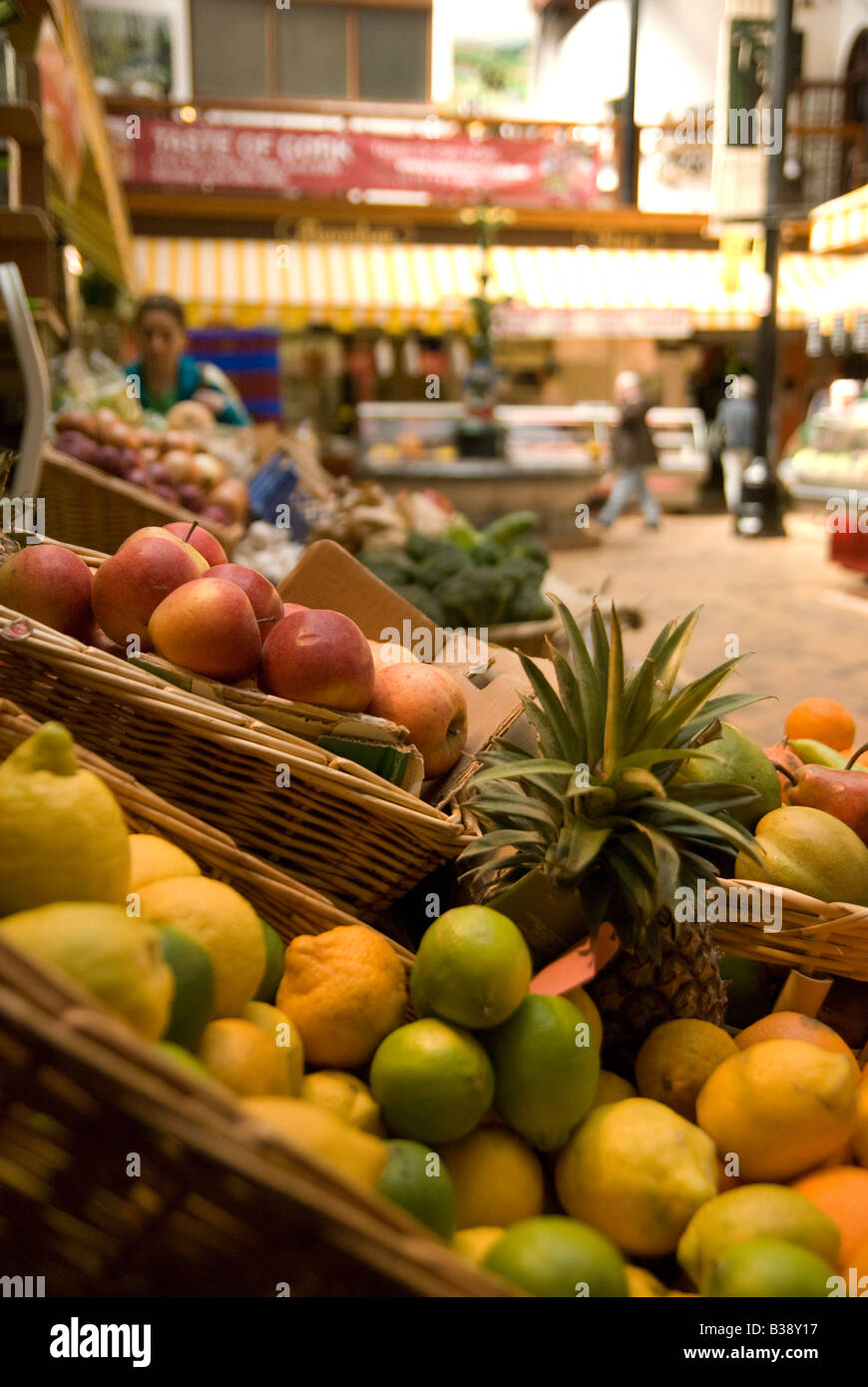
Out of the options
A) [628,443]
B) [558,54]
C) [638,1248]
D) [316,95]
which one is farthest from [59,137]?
[558,54]

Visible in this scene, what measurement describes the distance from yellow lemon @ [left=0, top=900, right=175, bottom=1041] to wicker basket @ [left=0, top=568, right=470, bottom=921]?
20.1 inches

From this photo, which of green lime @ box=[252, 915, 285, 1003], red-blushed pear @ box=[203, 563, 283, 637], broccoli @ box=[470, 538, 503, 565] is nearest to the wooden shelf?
broccoli @ box=[470, 538, 503, 565]

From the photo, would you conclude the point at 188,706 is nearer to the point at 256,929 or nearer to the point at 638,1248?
the point at 256,929

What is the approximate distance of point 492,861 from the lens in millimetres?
1495

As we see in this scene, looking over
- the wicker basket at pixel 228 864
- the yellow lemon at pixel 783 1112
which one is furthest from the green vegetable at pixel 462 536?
the yellow lemon at pixel 783 1112

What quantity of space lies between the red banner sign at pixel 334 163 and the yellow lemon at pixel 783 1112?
1440 cm

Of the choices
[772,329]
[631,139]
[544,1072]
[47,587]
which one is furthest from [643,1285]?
[631,139]

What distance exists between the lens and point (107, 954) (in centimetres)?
97

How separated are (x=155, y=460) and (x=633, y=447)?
34.7 feet

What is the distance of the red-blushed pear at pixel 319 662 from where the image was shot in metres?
1.65

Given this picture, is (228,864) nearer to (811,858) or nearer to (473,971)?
(473,971)

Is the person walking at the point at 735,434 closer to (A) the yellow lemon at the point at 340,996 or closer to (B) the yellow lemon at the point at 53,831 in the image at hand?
(A) the yellow lemon at the point at 340,996

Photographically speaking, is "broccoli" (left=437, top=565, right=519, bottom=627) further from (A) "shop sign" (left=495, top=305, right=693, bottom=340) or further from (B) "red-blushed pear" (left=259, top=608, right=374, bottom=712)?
(A) "shop sign" (left=495, top=305, right=693, bottom=340)
